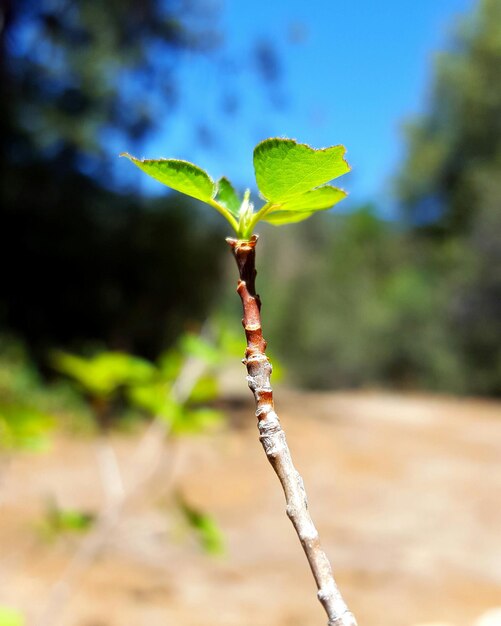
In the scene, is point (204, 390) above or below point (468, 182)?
below

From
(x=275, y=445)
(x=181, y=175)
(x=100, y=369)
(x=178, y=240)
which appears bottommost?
(x=275, y=445)

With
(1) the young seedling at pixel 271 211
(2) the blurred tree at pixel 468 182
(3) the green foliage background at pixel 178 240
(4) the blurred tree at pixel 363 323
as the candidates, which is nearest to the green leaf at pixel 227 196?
(1) the young seedling at pixel 271 211

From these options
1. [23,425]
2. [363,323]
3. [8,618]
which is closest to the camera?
[8,618]

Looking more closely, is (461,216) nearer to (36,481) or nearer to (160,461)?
(160,461)

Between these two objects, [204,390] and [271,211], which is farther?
[204,390]

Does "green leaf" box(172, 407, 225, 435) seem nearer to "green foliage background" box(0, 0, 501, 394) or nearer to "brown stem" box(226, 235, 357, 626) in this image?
"brown stem" box(226, 235, 357, 626)

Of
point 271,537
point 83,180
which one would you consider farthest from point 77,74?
point 271,537

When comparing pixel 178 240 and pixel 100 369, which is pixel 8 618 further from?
pixel 178 240

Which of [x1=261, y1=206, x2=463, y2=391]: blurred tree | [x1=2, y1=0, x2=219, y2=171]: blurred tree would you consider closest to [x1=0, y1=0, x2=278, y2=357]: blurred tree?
[x1=2, y1=0, x2=219, y2=171]: blurred tree
